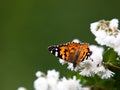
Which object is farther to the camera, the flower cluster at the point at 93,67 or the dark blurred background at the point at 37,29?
the dark blurred background at the point at 37,29

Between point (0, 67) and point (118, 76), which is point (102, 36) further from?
point (0, 67)

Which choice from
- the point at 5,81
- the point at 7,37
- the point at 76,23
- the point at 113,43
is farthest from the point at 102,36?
the point at 7,37

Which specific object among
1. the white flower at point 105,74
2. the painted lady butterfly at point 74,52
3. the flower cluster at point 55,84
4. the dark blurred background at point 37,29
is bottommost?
the flower cluster at point 55,84

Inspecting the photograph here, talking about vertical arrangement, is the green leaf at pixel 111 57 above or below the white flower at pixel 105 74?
above

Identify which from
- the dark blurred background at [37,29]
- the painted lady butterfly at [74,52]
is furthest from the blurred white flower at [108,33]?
the dark blurred background at [37,29]

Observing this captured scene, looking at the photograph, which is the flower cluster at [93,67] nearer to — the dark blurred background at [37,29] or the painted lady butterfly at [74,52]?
the painted lady butterfly at [74,52]

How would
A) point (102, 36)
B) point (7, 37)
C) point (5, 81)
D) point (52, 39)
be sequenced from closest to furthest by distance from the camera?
point (102, 36) → point (5, 81) → point (52, 39) → point (7, 37)
